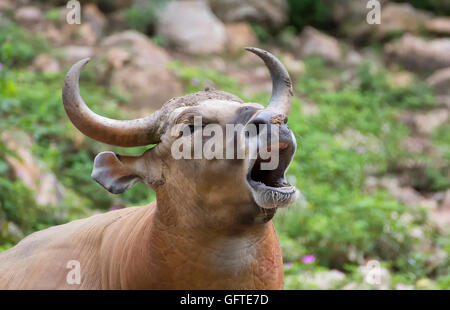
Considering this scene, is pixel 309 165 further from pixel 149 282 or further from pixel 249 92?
pixel 149 282

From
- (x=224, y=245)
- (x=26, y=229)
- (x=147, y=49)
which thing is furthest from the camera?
(x=147, y=49)

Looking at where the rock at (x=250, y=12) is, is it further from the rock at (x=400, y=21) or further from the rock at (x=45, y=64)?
the rock at (x=45, y=64)

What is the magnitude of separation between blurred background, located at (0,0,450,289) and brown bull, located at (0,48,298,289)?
7.63ft

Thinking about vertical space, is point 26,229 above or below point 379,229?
above

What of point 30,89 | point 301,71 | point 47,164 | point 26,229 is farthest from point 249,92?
point 26,229

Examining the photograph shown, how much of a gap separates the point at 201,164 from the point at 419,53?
12713mm

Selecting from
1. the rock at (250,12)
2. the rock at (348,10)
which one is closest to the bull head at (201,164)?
the rock at (250,12)

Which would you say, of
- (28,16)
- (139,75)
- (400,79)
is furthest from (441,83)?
(28,16)

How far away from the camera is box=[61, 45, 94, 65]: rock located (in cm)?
1245

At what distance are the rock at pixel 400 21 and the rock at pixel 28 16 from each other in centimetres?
739

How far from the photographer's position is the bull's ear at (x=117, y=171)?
156 inches

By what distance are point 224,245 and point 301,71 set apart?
11.4m

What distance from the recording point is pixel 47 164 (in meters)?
8.14

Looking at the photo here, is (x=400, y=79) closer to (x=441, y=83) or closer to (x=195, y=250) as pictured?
(x=441, y=83)
